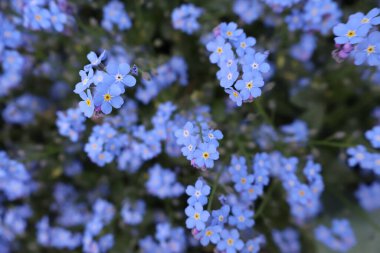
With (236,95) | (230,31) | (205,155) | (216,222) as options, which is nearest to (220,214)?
(216,222)

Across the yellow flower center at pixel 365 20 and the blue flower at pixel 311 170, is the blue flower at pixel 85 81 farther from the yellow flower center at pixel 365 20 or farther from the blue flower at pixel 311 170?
the blue flower at pixel 311 170

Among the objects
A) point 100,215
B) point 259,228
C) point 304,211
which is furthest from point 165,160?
point 304,211

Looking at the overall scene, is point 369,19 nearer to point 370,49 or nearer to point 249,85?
point 370,49

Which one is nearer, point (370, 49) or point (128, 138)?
point (370, 49)

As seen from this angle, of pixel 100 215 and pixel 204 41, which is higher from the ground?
pixel 204 41

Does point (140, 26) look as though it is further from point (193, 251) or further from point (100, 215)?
point (193, 251)

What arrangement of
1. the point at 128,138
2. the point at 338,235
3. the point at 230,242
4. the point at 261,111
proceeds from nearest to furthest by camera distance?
the point at 230,242
the point at 261,111
the point at 128,138
the point at 338,235

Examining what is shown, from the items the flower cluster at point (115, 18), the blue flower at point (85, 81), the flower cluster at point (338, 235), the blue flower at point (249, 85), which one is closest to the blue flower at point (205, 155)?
the blue flower at point (249, 85)
